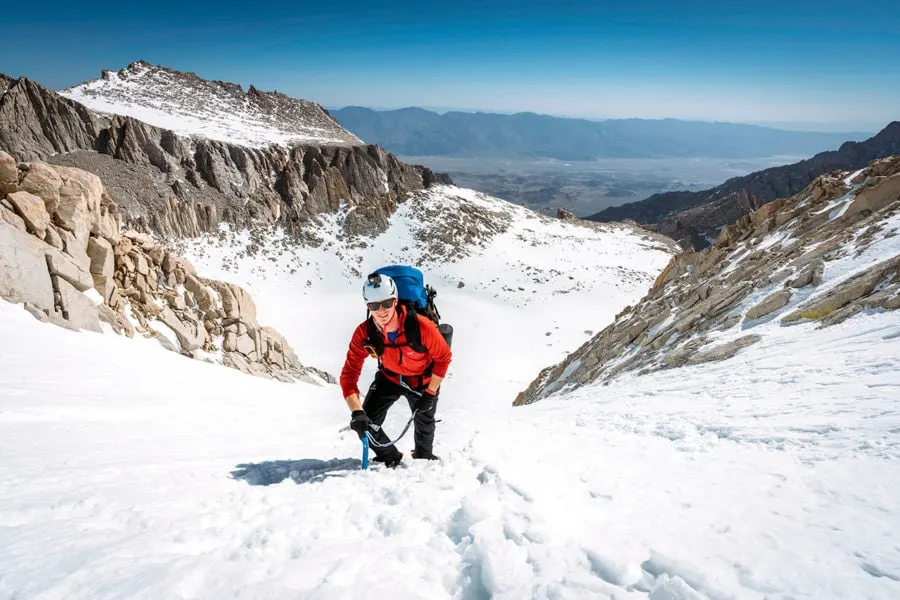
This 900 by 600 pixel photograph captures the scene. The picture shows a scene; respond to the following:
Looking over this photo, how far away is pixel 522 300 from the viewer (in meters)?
54.1

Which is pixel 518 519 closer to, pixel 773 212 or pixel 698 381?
pixel 698 381

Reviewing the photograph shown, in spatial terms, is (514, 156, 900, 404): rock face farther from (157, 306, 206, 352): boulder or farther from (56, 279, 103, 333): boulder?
(56, 279, 103, 333): boulder

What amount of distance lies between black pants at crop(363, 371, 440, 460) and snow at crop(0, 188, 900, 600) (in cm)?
47

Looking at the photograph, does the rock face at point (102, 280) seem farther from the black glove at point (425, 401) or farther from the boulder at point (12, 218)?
the black glove at point (425, 401)

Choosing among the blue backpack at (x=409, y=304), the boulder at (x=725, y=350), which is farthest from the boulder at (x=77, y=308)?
the boulder at (x=725, y=350)

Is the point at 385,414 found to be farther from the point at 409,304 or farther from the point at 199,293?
the point at 199,293

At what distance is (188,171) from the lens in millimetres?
59875

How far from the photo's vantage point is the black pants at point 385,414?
23.0 feet

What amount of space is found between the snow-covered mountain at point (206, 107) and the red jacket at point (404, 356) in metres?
70.0

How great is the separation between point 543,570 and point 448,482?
2.30 metres

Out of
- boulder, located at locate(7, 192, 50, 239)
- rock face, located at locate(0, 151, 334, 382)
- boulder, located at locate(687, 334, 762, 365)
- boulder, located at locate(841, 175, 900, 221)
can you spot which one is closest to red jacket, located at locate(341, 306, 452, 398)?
boulder, located at locate(687, 334, 762, 365)

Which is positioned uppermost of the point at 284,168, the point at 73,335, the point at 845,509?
the point at 284,168

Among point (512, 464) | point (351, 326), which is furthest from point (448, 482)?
point (351, 326)

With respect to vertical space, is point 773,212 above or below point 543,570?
above
